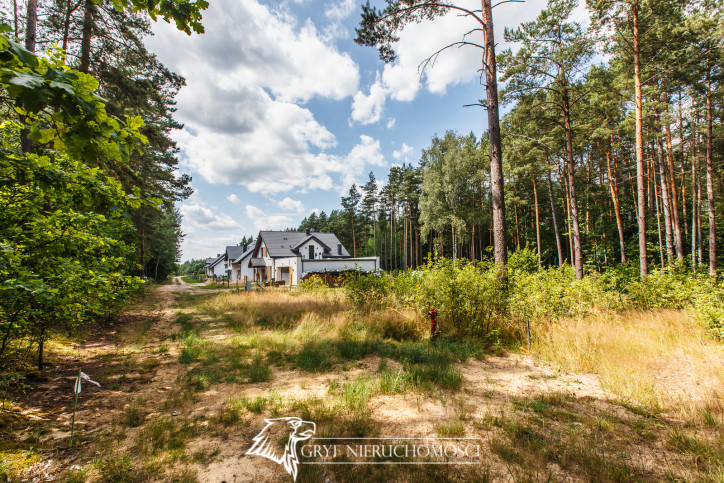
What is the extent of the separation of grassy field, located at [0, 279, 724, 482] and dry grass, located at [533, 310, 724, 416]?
0.09ft

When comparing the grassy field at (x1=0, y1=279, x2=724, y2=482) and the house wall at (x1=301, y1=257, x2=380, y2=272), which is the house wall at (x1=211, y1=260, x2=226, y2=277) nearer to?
the house wall at (x1=301, y1=257, x2=380, y2=272)

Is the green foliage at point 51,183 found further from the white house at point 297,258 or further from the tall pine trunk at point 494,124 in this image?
the white house at point 297,258

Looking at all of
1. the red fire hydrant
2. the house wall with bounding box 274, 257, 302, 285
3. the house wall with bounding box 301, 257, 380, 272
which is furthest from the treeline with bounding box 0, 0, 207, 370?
the house wall with bounding box 301, 257, 380, 272

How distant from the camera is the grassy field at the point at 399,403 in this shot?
7.97 feet

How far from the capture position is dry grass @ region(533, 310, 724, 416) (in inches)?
139

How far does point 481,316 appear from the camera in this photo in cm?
662

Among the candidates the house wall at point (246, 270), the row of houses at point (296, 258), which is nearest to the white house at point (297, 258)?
the row of houses at point (296, 258)

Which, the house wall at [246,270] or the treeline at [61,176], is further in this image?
the house wall at [246,270]

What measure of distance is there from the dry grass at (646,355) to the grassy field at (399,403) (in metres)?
0.03

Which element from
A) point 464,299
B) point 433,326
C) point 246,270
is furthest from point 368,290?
point 246,270

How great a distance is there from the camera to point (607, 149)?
67.6 ft

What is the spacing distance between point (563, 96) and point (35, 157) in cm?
1455

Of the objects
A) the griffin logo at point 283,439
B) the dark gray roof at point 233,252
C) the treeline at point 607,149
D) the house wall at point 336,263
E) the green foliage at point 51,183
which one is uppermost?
the treeline at point 607,149

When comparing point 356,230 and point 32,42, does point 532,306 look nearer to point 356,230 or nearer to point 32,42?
point 32,42
